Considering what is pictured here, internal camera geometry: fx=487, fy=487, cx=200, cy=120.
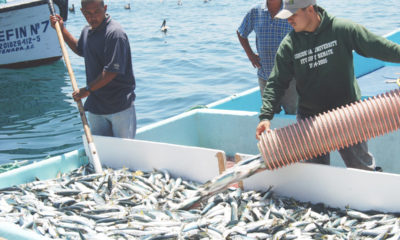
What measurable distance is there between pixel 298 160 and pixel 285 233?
70 centimetres

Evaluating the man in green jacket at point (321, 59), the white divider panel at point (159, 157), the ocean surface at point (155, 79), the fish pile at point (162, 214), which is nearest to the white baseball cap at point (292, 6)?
the man in green jacket at point (321, 59)

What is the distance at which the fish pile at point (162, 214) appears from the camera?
12.6 feet

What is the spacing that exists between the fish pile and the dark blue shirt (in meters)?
0.80

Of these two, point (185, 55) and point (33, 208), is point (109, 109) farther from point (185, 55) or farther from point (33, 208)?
point (185, 55)

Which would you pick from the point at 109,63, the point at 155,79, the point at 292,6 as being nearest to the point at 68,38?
the point at 109,63

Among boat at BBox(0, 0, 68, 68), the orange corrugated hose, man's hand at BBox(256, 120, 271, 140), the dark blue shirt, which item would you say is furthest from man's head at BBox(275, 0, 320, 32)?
boat at BBox(0, 0, 68, 68)

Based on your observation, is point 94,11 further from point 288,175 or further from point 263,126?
point 288,175

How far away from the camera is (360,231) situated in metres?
3.75

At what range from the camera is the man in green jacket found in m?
3.90

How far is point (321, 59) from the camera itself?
405 cm

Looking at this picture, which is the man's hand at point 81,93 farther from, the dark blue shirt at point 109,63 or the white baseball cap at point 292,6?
the white baseball cap at point 292,6

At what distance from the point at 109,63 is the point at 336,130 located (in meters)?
2.42

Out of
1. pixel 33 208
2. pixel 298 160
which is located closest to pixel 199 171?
pixel 298 160

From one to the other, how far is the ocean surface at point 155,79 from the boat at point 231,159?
230cm
